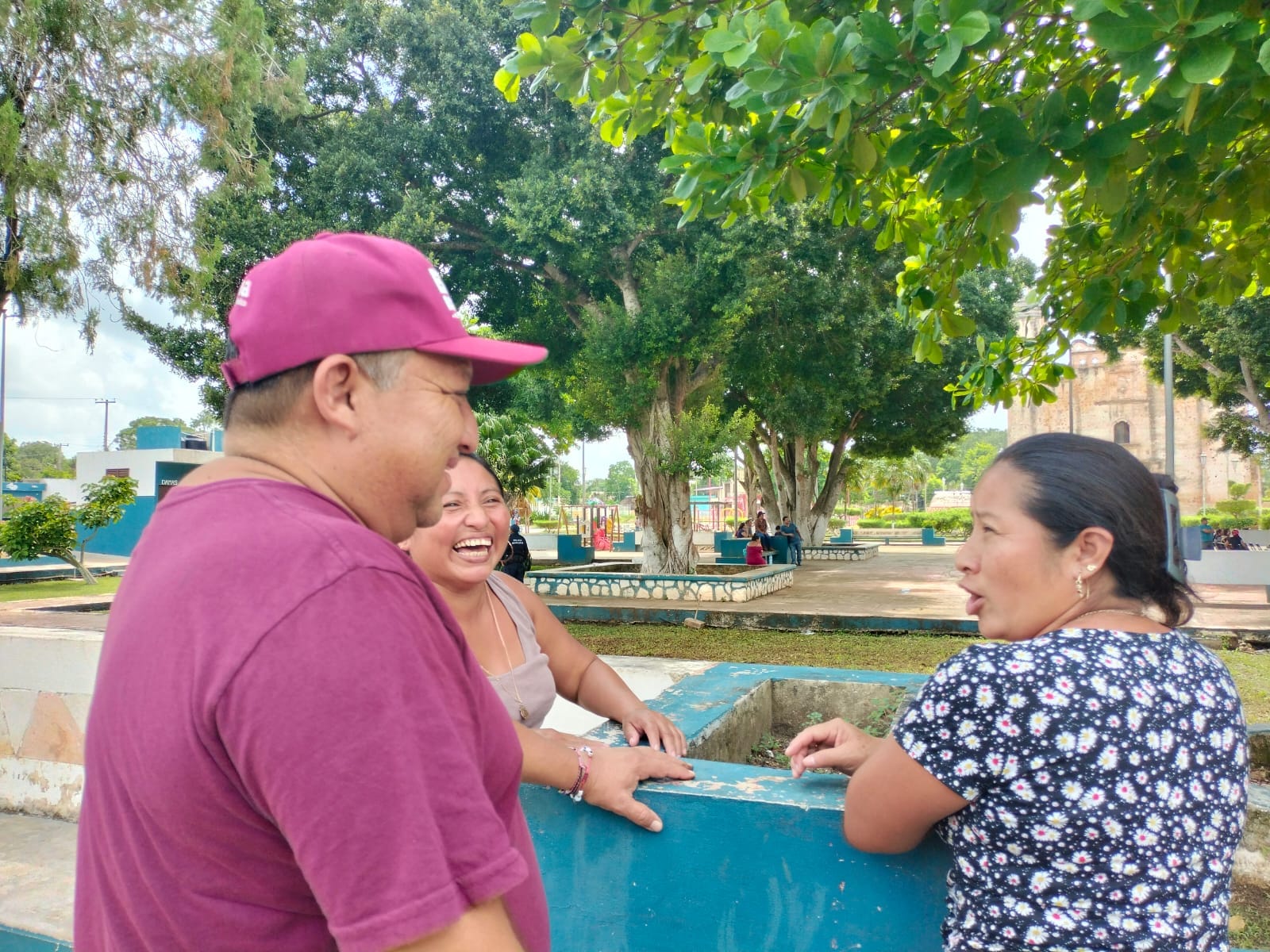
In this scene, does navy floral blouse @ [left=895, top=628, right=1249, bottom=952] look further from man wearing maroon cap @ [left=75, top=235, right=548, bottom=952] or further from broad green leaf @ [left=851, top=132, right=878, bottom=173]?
broad green leaf @ [left=851, top=132, right=878, bottom=173]

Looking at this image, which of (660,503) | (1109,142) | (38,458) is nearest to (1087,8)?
(1109,142)

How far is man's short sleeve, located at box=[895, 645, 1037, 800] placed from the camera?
1.33 metres

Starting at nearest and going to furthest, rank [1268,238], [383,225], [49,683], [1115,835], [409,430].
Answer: [409,430] → [1115,835] → [1268,238] → [49,683] → [383,225]

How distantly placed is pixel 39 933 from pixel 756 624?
9.31 meters

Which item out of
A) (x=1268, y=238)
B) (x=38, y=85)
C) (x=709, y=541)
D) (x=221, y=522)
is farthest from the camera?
(x=709, y=541)

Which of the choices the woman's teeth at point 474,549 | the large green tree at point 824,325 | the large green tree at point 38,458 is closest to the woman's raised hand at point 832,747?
the woman's teeth at point 474,549

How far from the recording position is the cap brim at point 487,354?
977mm

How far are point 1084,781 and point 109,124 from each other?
11.7 meters

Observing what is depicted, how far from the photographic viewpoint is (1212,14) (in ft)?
6.46

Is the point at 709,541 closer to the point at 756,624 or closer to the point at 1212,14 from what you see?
the point at 756,624

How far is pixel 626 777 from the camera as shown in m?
1.92

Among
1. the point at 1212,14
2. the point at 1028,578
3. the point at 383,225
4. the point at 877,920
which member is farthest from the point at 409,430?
the point at 383,225

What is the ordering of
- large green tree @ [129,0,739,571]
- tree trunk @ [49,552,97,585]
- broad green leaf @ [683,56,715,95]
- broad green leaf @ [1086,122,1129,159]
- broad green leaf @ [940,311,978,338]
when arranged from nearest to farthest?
broad green leaf @ [1086,122,1129,159], broad green leaf @ [683,56,715,95], broad green leaf @ [940,311,978,338], large green tree @ [129,0,739,571], tree trunk @ [49,552,97,585]

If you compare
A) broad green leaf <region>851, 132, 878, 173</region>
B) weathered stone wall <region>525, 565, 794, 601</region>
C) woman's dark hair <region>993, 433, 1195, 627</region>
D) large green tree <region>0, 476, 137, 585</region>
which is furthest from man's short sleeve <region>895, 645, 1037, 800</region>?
large green tree <region>0, 476, 137, 585</region>
